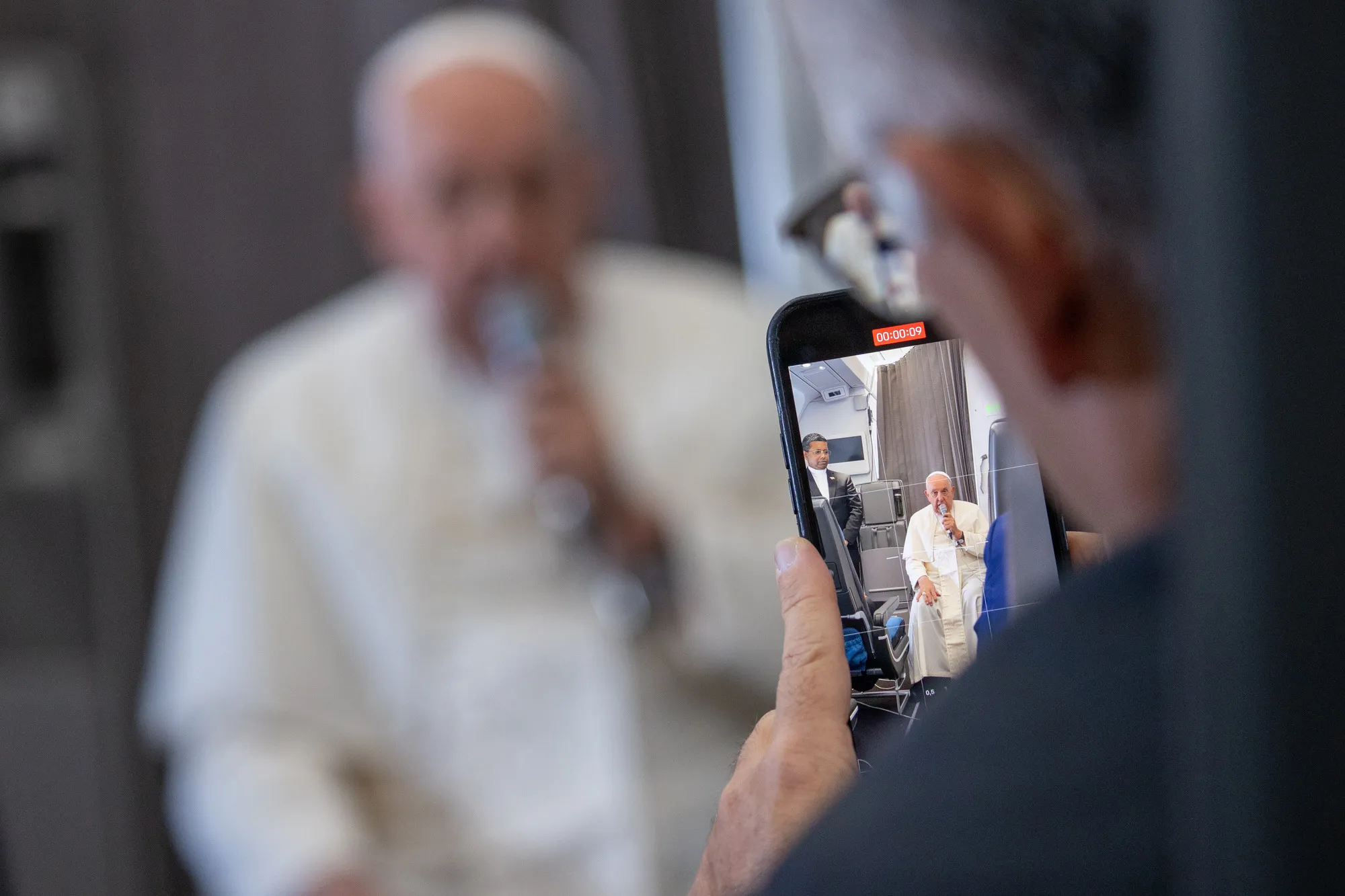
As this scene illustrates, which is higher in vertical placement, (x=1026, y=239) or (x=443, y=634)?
(x=1026, y=239)

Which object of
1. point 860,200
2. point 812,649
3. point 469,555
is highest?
point 860,200

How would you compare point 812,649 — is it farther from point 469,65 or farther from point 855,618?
point 469,65

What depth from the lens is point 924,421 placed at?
28cm

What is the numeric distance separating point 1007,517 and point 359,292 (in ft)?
4.86

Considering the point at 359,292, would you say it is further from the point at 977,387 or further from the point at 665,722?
the point at 977,387

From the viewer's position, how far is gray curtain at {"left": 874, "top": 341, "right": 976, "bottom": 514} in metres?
0.28

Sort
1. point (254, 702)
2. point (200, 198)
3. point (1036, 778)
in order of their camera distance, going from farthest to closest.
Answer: point (200, 198) → point (254, 702) → point (1036, 778)

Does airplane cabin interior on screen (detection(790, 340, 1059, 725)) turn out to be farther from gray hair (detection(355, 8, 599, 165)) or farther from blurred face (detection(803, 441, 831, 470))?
gray hair (detection(355, 8, 599, 165))

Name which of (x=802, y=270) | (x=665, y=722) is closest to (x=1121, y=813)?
(x=802, y=270)

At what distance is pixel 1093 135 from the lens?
0.24 m

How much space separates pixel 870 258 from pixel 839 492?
0.06m

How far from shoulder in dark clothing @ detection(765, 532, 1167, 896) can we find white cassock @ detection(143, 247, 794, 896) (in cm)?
79

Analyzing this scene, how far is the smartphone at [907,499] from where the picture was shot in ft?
0.92

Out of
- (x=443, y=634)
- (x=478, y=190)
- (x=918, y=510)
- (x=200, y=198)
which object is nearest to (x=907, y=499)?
(x=918, y=510)
